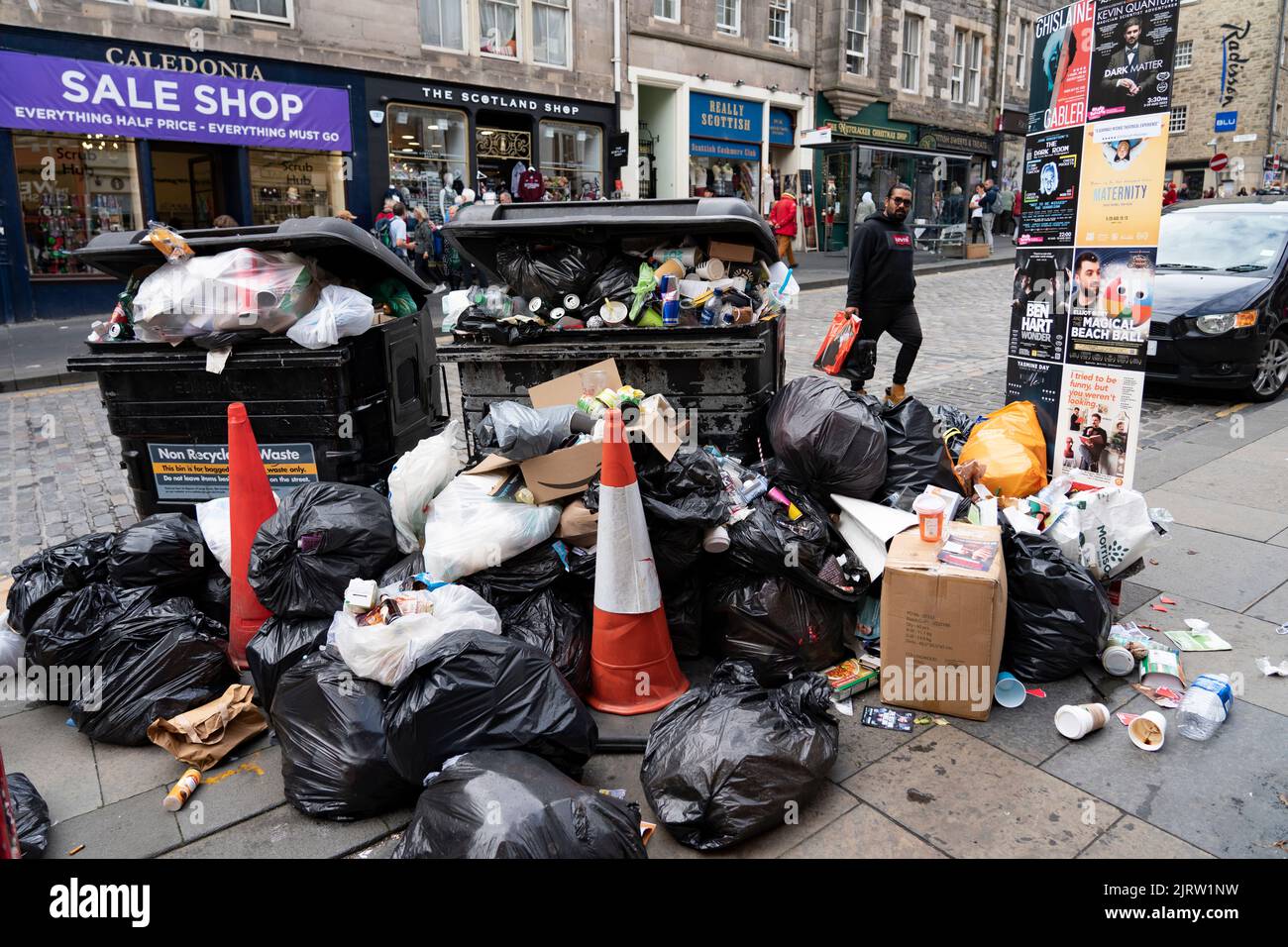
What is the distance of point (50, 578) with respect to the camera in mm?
3498

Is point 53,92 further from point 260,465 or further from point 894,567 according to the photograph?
Result: point 894,567

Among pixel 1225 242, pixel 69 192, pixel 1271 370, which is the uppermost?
pixel 69 192

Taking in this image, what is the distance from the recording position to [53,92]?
1288cm

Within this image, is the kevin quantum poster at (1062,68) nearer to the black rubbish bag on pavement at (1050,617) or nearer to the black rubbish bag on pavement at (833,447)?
the black rubbish bag on pavement at (833,447)

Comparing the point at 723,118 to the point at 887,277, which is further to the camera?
the point at 723,118

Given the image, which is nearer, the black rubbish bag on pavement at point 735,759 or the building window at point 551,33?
the black rubbish bag on pavement at point 735,759

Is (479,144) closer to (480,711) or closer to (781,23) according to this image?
(781,23)

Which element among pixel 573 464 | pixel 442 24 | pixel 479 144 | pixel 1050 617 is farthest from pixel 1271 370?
pixel 442 24

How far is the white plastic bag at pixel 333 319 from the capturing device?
4031 mm

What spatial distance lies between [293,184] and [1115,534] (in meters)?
15.8

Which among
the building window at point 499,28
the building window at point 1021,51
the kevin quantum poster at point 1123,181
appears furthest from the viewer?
the building window at point 1021,51

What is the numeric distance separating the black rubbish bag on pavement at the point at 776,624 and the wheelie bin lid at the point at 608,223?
5.66 feet

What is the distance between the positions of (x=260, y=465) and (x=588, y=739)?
1.92 m

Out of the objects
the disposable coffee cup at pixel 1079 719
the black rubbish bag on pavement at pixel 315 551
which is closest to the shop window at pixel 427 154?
the black rubbish bag on pavement at pixel 315 551
